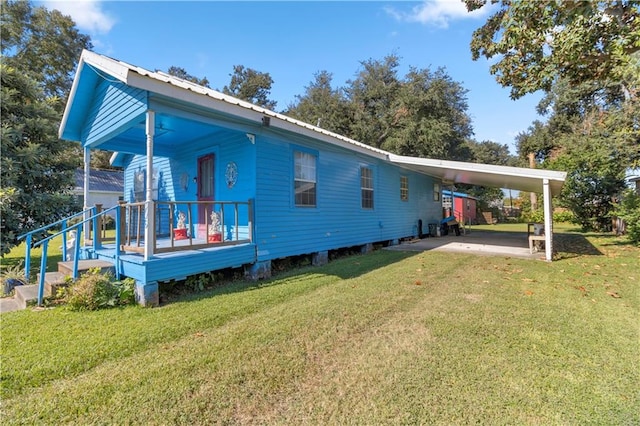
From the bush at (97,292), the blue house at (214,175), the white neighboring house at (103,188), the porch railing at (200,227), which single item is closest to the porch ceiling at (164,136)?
the blue house at (214,175)

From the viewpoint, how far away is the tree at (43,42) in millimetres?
19219

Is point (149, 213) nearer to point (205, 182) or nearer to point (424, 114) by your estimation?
point (205, 182)

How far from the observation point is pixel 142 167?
9242mm

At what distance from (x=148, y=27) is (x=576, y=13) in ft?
33.2

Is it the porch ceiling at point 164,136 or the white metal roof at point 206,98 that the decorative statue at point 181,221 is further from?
the white metal roof at point 206,98

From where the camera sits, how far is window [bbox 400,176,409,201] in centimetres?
1180

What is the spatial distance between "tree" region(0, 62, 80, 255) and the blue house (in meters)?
1.62

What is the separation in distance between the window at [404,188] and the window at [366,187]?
2356mm

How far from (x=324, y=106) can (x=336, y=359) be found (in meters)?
25.0

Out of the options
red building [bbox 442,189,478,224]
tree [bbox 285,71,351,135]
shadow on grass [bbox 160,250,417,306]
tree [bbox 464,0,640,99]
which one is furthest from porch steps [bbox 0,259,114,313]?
red building [bbox 442,189,478,224]

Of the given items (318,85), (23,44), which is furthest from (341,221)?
(23,44)

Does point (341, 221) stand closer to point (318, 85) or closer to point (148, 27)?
point (148, 27)

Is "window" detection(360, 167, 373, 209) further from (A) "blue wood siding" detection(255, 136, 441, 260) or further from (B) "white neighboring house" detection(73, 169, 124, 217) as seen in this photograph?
(B) "white neighboring house" detection(73, 169, 124, 217)

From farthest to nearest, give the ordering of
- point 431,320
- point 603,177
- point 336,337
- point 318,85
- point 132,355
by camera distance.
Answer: point 318,85 < point 603,177 < point 431,320 < point 336,337 < point 132,355
